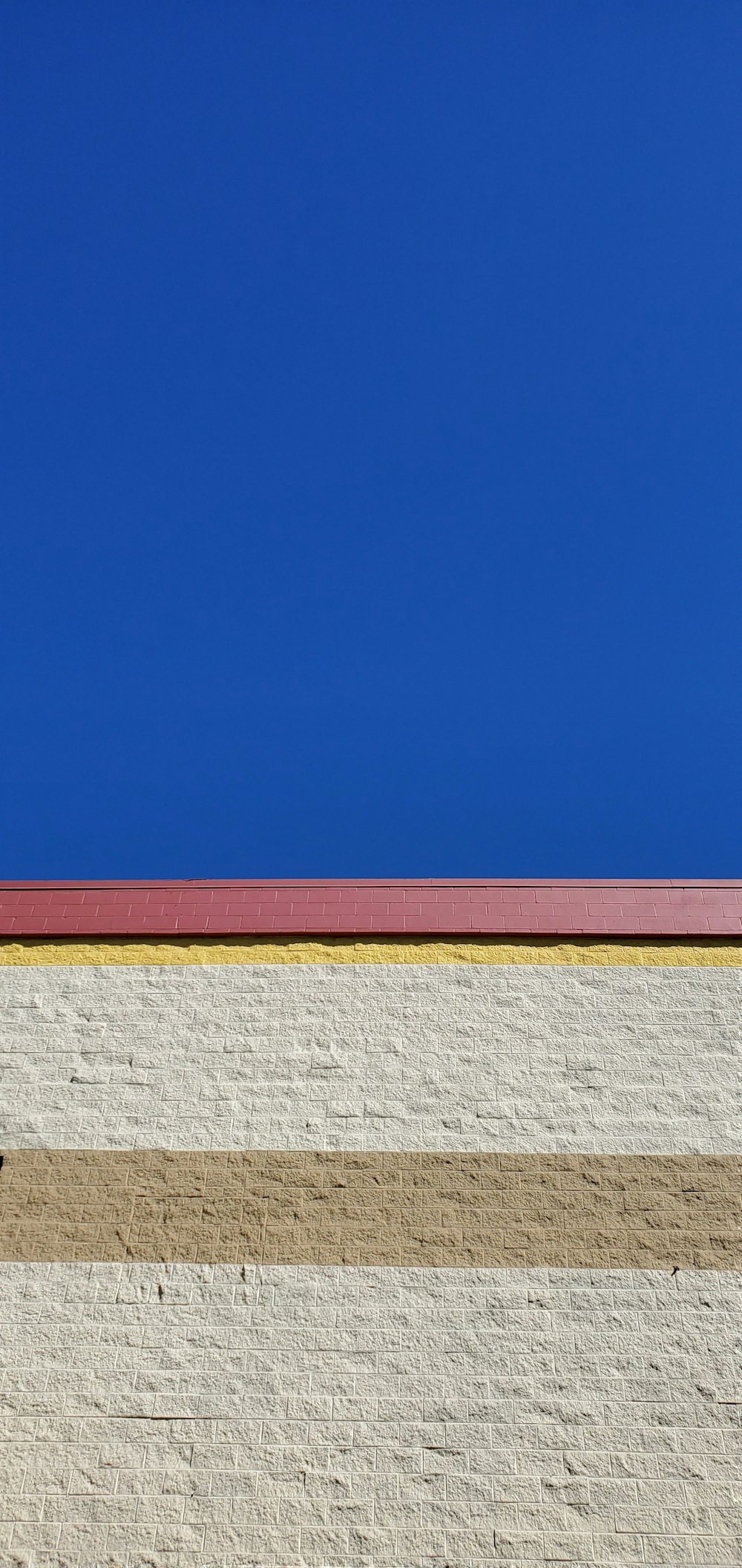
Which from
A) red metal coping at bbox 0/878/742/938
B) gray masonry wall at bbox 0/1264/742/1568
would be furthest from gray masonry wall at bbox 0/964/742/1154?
gray masonry wall at bbox 0/1264/742/1568

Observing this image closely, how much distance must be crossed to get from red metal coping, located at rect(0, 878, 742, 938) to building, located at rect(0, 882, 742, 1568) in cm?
3

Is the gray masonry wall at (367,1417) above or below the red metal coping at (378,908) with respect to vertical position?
below

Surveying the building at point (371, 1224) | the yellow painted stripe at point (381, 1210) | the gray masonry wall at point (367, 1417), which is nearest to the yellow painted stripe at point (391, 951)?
the building at point (371, 1224)

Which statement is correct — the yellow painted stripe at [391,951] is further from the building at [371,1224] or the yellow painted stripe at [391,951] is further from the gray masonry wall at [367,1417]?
the gray masonry wall at [367,1417]

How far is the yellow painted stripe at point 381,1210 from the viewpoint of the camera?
7152 millimetres

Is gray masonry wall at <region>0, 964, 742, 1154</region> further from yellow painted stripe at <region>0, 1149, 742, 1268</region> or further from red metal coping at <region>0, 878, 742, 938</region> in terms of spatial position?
red metal coping at <region>0, 878, 742, 938</region>

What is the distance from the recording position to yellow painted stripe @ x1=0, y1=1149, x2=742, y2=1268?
7.15 meters

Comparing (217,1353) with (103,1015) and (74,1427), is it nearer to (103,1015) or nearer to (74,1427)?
(74,1427)

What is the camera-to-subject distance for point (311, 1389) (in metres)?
6.66

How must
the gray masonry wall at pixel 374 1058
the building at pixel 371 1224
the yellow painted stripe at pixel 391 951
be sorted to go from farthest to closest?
the yellow painted stripe at pixel 391 951 < the gray masonry wall at pixel 374 1058 < the building at pixel 371 1224

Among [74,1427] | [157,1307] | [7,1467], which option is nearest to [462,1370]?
[157,1307]

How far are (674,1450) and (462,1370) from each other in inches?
54.5

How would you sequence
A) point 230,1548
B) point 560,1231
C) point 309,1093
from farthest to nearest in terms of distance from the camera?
point 309,1093 → point 560,1231 → point 230,1548

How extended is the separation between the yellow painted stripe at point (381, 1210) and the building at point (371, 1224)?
2 centimetres
